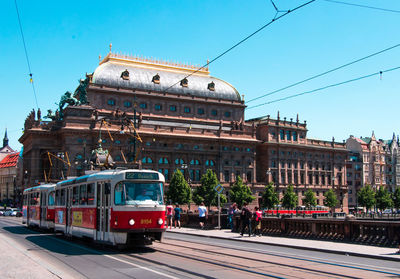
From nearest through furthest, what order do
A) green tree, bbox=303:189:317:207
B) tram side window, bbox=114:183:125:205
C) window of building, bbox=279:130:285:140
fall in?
1. tram side window, bbox=114:183:125:205
2. green tree, bbox=303:189:317:207
3. window of building, bbox=279:130:285:140

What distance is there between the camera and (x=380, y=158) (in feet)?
417

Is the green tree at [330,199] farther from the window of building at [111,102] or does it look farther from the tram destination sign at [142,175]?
the tram destination sign at [142,175]

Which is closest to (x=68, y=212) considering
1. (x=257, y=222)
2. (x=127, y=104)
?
(x=257, y=222)

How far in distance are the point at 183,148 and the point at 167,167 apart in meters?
4.55

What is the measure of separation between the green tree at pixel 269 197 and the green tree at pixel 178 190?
60.1ft

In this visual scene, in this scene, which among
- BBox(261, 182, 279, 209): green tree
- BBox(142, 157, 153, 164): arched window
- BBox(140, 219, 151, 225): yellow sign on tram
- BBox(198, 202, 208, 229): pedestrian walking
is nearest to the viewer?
BBox(140, 219, 151, 225): yellow sign on tram

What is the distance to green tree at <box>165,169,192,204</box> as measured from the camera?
7519cm

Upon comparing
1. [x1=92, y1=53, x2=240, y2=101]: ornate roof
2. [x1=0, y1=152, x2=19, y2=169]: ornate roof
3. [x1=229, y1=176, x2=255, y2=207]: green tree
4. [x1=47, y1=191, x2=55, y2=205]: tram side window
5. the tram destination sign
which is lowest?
[x1=229, y1=176, x2=255, y2=207]: green tree

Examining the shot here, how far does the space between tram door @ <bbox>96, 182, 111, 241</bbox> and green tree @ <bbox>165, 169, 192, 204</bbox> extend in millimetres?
56619

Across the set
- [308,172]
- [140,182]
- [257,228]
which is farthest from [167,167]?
[140,182]

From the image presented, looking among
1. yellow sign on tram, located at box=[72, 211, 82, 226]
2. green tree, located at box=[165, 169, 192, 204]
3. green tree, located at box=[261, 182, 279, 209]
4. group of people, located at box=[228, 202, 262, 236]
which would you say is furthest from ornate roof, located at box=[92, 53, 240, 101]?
yellow sign on tram, located at box=[72, 211, 82, 226]

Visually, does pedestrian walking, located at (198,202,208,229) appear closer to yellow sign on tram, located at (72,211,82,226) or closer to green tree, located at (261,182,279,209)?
yellow sign on tram, located at (72,211,82,226)

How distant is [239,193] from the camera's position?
82.2 metres

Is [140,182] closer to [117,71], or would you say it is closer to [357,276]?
[357,276]
